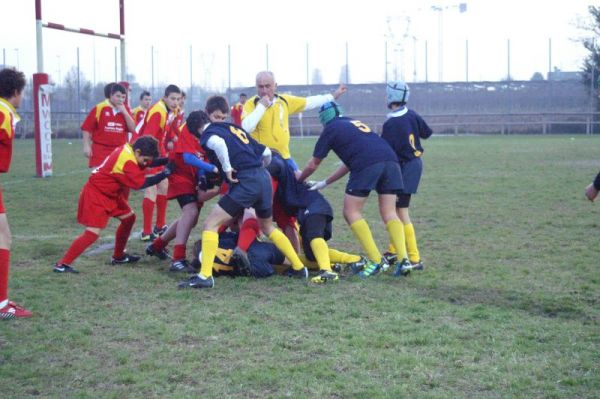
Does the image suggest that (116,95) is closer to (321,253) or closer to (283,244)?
(283,244)

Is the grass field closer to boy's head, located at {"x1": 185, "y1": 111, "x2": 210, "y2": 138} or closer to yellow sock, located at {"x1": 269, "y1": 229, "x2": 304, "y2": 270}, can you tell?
yellow sock, located at {"x1": 269, "y1": 229, "x2": 304, "y2": 270}

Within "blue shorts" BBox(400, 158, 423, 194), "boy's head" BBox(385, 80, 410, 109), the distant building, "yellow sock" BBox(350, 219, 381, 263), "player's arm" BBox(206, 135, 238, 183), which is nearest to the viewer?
"player's arm" BBox(206, 135, 238, 183)

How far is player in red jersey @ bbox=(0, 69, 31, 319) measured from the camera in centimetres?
558

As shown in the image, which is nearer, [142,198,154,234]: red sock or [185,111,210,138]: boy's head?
[185,111,210,138]: boy's head

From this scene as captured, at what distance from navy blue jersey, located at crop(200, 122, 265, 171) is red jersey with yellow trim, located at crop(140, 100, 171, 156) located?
9.80 ft

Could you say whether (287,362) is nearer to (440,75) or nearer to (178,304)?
(178,304)

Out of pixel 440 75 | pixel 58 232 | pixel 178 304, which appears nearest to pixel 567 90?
pixel 440 75

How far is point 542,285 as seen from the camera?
650 centimetres

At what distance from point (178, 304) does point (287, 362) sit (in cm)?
173

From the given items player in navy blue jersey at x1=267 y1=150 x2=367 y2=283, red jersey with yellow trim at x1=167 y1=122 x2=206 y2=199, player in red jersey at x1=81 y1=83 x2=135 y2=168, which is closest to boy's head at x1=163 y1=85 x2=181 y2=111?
player in red jersey at x1=81 y1=83 x2=135 y2=168

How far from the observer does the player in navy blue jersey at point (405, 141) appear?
7457mm

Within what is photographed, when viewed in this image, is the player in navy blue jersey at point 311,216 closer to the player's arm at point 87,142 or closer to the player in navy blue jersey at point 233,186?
the player in navy blue jersey at point 233,186

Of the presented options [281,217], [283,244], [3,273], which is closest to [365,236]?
[283,244]

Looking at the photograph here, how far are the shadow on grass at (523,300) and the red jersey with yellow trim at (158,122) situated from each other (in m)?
4.52
